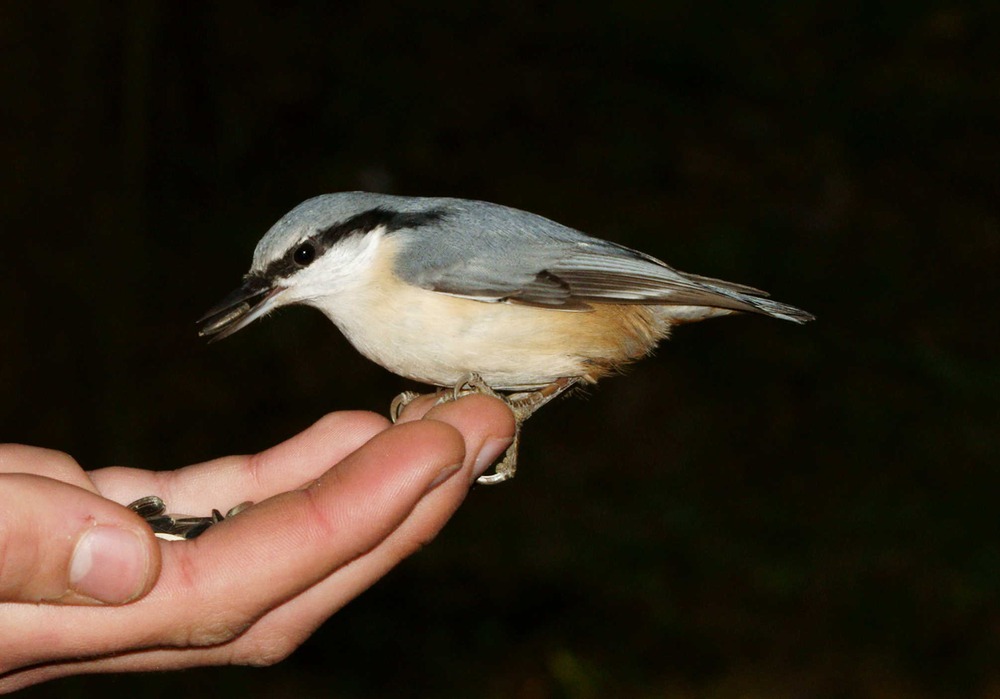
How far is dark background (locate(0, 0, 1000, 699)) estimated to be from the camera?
4762 mm

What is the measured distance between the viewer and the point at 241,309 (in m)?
2.52

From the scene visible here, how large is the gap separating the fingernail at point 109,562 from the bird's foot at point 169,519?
1.89ft

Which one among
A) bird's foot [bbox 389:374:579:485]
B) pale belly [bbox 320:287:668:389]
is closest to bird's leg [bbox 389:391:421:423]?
bird's foot [bbox 389:374:579:485]

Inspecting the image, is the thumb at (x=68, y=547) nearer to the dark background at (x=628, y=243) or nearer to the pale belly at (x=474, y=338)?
the pale belly at (x=474, y=338)

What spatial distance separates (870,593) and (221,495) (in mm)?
3412

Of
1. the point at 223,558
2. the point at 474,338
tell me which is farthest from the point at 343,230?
the point at 223,558

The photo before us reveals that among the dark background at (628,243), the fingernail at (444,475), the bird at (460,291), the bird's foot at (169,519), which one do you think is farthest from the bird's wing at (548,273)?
the dark background at (628,243)

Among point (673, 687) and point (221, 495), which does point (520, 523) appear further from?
point (221, 495)

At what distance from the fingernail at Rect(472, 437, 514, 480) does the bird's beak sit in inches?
29.0

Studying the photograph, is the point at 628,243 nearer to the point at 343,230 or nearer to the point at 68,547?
the point at 343,230

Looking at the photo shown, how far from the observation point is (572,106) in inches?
305

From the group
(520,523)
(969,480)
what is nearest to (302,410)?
(520,523)

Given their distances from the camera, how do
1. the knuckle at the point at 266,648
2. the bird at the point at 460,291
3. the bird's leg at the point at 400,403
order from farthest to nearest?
the bird's leg at the point at 400,403, the bird at the point at 460,291, the knuckle at the point at 266,648

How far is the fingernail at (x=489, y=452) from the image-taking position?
6.84 feet
